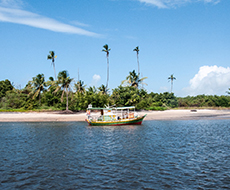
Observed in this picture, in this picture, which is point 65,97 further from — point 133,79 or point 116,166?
point 116,166

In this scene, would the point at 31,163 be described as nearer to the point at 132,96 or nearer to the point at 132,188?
the point at 132,188

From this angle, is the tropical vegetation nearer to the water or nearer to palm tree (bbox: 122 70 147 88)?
palm tree (bbox: 122 70 147 88)

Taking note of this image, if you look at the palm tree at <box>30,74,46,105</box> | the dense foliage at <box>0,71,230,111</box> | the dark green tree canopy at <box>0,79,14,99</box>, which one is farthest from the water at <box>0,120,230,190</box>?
the dark green tree canopy at <box>0,79,14,99</box>

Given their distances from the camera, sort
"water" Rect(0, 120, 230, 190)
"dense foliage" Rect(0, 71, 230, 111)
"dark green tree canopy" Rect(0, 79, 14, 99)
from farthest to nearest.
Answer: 1. "dark green tree canopy" Rect(0, 79, 14, 99)
2. "dense foliage" Rect(0, 71, 230, 111)
3. "water" Rect(0, 120, 230, 190)

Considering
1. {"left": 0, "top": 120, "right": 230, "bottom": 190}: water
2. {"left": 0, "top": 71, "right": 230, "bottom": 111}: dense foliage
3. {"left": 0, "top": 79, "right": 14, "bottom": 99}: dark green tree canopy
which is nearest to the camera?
{"left": 0, "top": 120, "right": 230, "bottom": 190}: water

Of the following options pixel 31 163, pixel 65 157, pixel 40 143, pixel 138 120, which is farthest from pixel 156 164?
pixel 138 120

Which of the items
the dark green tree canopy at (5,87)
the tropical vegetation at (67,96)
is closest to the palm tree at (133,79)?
the tropical vegetation at (67,96)

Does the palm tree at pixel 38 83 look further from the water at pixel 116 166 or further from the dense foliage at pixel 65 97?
the water at pixel 116 166

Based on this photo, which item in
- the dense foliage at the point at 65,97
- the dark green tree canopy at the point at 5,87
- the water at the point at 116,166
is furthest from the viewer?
the dark green tree canopy at the point at 5,87

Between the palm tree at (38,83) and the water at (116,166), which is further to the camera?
the palm tree at (38,83)

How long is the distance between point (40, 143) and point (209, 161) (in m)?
15.7

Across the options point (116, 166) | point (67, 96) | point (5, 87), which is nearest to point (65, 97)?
point (67, 96)

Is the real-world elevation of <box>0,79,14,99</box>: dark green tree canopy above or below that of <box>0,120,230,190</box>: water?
above

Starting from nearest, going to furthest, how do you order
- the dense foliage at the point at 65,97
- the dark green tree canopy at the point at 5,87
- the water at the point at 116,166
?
the water at the point at 116,166 < the dense foliage at the point at 65,97 < the dark green tree canopy at the point at 5,87
